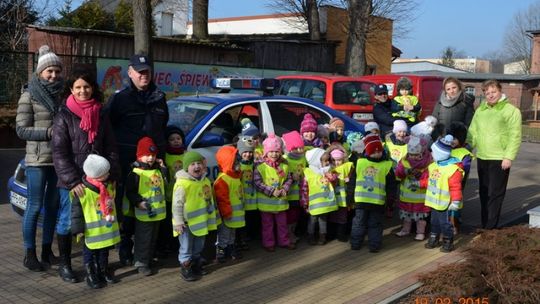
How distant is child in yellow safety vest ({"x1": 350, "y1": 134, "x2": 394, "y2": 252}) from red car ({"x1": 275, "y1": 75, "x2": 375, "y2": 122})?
4022 millimetres

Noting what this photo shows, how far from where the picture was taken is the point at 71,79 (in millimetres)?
4859

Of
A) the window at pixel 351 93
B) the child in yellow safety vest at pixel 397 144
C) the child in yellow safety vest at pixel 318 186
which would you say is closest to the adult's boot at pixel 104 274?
the child in yellow safety vest at pixel 318 186

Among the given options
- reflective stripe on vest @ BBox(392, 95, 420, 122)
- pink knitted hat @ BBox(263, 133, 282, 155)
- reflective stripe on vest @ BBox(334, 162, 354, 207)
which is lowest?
reflective stripe on vest @ BBox(334, 162, 354, 207)

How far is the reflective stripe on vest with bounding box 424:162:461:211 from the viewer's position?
6.34 m

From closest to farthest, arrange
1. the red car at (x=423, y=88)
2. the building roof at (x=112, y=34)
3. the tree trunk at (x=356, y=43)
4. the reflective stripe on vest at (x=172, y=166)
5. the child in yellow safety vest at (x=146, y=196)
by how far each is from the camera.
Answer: the child in yellow safety vest at (x=146, y=196), the reflective stripe on vest at (x=172, y=166), the red car at (x=423, y=88), the building roof at (x=112, y=34), the tree trunk at (x=356, y=43)

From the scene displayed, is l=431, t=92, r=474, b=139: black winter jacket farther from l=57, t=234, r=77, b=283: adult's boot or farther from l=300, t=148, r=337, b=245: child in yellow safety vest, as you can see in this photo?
l=57, t=234, r=77, b=283: adult's boot

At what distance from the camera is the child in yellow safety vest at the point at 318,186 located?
634 cm

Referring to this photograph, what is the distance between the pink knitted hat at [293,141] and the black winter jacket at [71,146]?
209cm

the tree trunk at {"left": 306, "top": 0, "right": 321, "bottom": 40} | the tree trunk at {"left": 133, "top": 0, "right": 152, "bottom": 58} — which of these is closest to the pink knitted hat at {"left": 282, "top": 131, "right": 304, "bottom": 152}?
the tree trunk at {"left": 133, "top": 0, "right": 152, "bottom": 58}

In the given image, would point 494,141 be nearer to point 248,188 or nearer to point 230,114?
point 248,188

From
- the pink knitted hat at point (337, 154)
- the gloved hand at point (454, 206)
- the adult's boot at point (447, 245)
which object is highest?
the pink knitted hat at point (337, 154)

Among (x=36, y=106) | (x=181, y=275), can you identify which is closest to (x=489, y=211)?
(x=181, y=275)

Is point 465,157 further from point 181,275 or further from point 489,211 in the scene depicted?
point 181,275

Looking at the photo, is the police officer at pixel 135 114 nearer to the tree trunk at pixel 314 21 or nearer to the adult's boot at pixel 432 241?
the adult's boot at pixel 432 241
